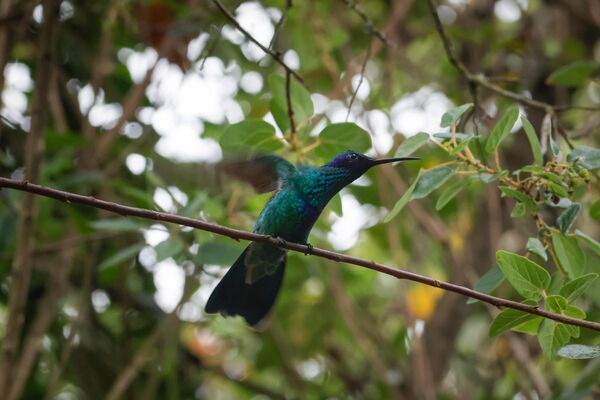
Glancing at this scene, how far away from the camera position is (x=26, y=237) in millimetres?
2719

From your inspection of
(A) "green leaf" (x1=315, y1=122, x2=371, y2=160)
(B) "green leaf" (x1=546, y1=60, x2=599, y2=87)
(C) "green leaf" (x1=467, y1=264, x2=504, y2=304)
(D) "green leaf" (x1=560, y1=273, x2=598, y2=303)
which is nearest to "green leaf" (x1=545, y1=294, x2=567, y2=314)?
(D) "green leaf" (x1=560, y1=273, x2=598, y2=303)

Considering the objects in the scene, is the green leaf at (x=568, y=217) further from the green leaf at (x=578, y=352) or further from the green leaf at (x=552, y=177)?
the green leaf at (x=578, y=352)

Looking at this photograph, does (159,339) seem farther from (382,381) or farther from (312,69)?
(312,69)

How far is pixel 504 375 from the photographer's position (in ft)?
13.4

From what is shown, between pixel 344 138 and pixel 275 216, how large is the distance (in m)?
0.40

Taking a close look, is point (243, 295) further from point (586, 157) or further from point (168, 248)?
point (586, 157)

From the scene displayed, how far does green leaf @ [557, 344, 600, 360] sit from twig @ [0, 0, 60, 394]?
70.3 inches

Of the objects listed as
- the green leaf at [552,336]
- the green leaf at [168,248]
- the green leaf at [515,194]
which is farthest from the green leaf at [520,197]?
the green leaf at [168,248]

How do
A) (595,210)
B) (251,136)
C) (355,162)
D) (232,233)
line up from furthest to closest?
(355,162)
(251,136)
(595,210)
(232,233)

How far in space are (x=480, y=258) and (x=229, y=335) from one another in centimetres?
151

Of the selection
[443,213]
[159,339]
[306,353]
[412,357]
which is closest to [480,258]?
[443,213]

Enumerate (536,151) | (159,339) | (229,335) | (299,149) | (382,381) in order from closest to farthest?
(536,151), (299,149), (159,339), (382,381), (229,335)

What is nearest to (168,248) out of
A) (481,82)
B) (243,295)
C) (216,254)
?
(216,254)

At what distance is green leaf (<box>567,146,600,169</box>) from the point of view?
→ 197cm
